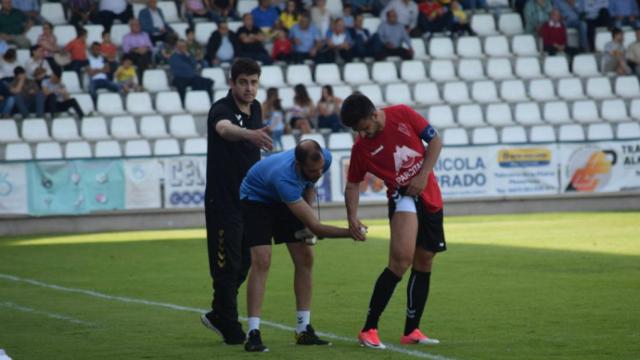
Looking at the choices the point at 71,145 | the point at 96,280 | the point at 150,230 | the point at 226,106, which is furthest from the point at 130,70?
the point at 226,106

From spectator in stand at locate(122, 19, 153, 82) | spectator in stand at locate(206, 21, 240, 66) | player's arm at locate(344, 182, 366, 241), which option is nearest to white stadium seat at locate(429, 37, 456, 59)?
spectator in stand at locate(206, 21, 240, 66)

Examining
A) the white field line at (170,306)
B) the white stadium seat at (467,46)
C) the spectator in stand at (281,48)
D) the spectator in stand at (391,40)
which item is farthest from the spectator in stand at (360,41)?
the white field line at (170,306)

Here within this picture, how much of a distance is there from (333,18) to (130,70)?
5.82 metres

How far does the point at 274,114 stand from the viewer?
2898 cm

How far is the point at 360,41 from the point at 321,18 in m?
1.10

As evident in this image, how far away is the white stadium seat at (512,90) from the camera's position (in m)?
32.6

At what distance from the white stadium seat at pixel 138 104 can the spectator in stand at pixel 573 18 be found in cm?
1091

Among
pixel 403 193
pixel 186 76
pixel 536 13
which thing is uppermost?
pixel 536 13

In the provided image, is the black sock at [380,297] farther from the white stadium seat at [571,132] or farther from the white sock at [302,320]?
the white stadium seat at [571,132]

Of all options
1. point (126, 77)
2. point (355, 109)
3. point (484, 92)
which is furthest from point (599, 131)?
point (355, 109)

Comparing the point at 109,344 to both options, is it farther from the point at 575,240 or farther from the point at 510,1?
the point at 510,1

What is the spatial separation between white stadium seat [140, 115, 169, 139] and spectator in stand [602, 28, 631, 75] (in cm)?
1115

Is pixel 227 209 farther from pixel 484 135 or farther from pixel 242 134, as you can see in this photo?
pixel 484 135

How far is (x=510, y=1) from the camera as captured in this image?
118 ft
